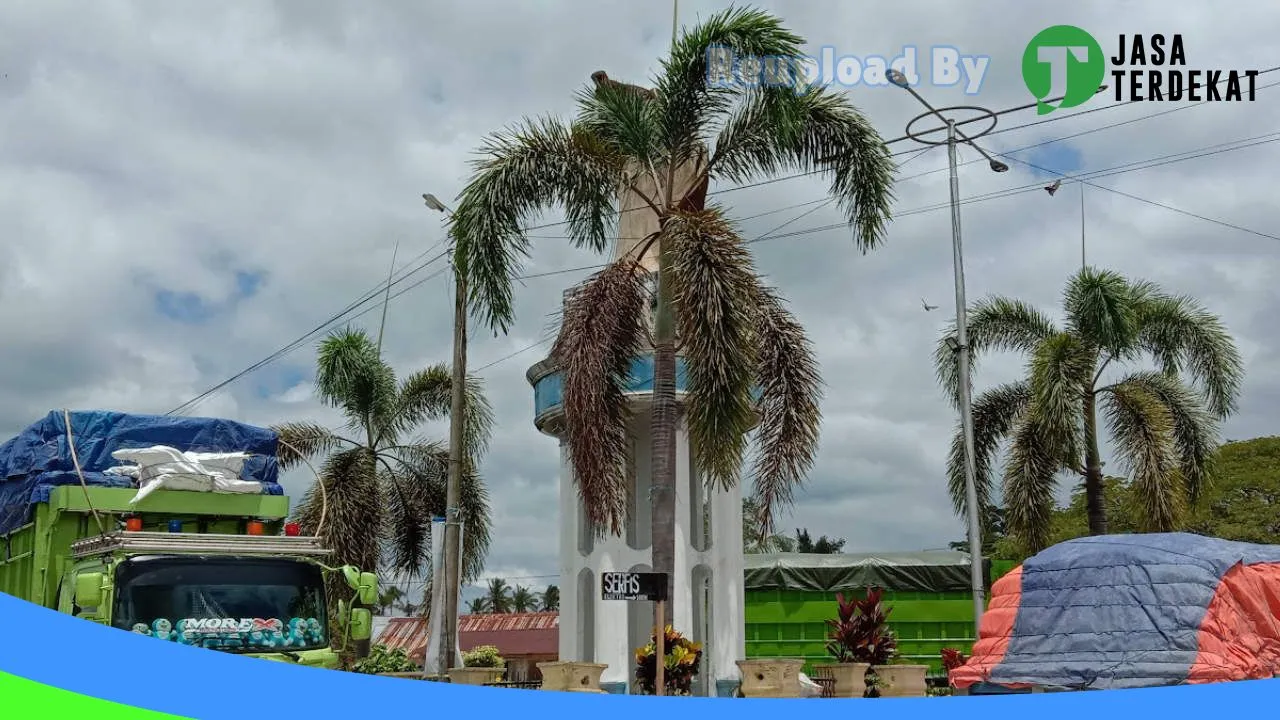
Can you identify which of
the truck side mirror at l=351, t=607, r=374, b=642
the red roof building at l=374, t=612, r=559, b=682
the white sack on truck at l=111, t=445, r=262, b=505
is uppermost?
the white sack on truck at l=111, t=445, r=262, b=505

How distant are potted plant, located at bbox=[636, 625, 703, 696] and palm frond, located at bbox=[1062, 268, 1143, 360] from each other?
41.5ft

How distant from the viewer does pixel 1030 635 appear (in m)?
12.9

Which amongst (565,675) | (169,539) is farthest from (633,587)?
(169,539)

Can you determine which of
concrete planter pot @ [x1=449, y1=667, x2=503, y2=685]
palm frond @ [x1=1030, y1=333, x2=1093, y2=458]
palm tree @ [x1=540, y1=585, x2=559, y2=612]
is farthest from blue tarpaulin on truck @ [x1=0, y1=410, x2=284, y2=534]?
palm tree @ [x1=540, y1=585, x2=559, y2=612]

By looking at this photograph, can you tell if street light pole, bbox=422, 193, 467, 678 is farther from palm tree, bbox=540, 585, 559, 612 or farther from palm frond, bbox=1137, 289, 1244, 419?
palm tree, bbox=540, 585, 559, 612

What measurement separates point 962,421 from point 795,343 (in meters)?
9.80

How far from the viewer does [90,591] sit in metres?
10.5

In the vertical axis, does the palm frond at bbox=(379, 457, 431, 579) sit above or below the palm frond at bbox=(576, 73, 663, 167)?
below

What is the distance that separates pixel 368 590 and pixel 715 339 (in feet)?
15.3

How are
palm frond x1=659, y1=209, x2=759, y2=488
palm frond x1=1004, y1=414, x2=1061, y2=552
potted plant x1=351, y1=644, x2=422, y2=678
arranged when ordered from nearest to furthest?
palm frond x1=659, y1=209, x2=759, y2=488, potted plant x1=351, y1=644, x2=422, y2=678, palm frond x1=1004, y1=414, x2=1061, y2=552

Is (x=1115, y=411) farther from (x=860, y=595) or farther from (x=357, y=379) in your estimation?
(x=357, y=379)

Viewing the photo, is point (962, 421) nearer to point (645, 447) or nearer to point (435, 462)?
point (645, 447)

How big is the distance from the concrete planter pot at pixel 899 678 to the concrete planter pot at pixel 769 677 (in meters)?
2.20

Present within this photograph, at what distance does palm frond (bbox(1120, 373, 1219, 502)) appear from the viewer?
2395 cm
